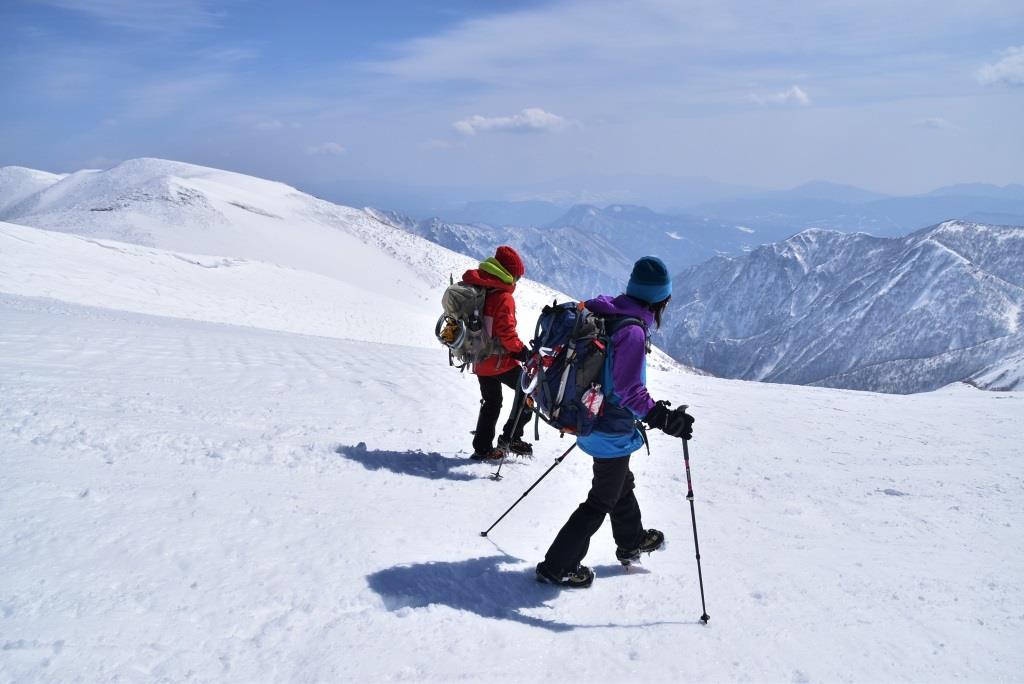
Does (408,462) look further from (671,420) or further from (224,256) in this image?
(224,256)

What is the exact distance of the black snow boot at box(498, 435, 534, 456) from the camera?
838 cm

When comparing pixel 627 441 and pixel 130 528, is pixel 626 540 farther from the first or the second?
pixel 130 528

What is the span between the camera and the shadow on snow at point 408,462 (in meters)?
7.53

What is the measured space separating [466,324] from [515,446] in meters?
1.96

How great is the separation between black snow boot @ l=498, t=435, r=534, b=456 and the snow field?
1.19 feet

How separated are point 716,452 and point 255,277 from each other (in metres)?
37.9

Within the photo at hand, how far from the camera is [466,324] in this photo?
7590 mm

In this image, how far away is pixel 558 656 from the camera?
432cm

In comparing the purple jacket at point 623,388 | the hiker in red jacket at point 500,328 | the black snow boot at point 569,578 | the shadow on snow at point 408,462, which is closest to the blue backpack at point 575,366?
the purple jacket at point 623,388

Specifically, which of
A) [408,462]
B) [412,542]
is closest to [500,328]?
[408,462]

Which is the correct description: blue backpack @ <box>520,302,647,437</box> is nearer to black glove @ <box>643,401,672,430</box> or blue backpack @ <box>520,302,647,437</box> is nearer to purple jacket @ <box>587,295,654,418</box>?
purple jacket @ <box>587,295,654,418</box>

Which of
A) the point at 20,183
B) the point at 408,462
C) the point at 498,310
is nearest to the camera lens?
the point at 498,310

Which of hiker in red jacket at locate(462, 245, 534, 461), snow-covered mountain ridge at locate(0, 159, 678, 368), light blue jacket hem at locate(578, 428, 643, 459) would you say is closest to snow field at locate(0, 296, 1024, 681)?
hiker in red jacket at locate(462, 245, 534, 461)

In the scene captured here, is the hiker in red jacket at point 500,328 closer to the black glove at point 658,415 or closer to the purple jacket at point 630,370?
the purple jacket at point 630,370
